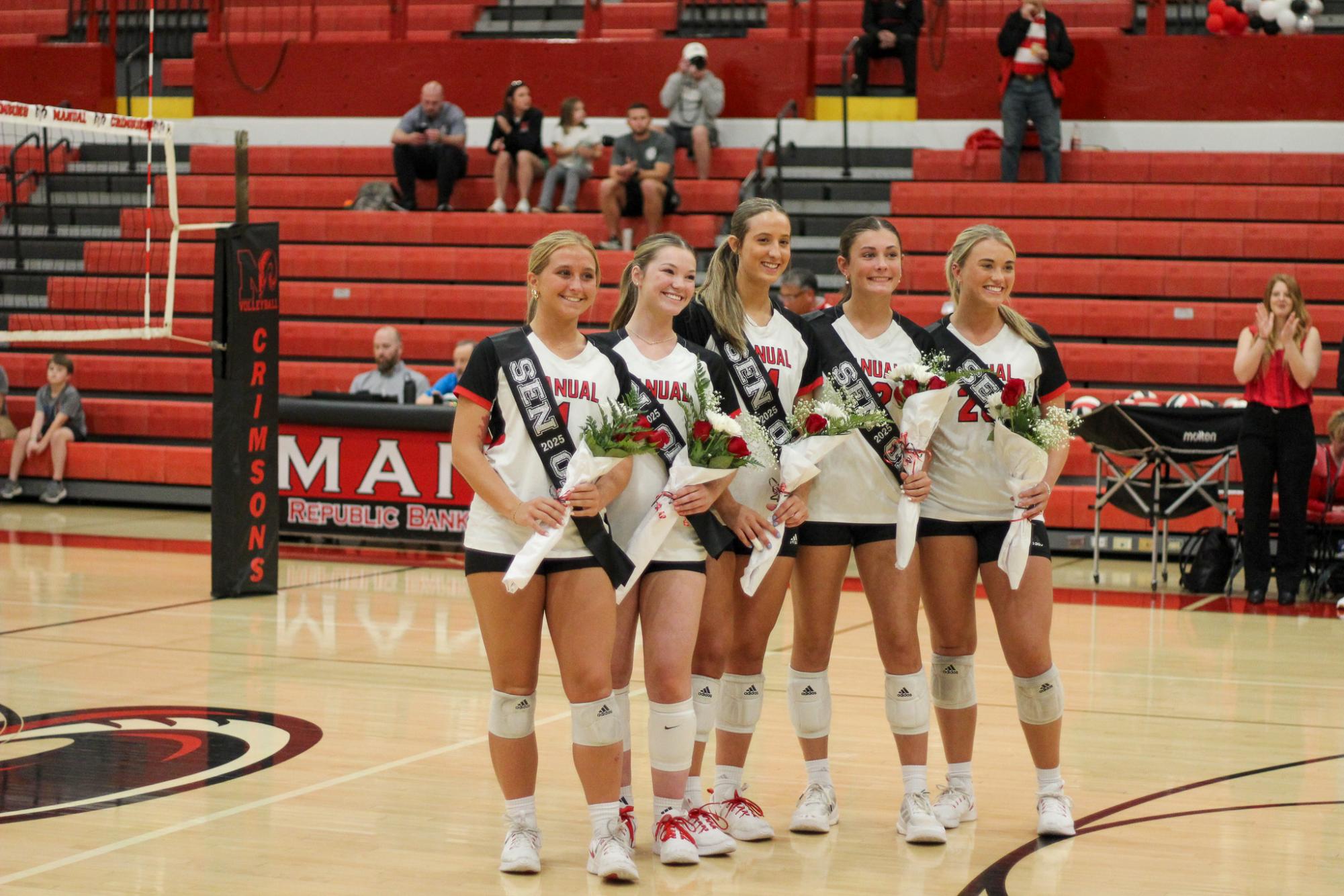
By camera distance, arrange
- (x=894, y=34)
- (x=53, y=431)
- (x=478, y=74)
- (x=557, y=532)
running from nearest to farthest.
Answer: (x=557, y=532) < (x=53, y=431) < (x=894, y=34) < (x=478, y=74)

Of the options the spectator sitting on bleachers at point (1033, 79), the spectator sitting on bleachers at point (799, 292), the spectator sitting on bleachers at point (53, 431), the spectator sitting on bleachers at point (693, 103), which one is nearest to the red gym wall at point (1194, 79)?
the spectator sitting on bleachers at point (1033, 79)

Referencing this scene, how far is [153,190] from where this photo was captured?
1625 centimetres

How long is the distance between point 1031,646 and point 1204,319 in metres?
8.43

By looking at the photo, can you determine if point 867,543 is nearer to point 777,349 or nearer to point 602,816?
point 777,349

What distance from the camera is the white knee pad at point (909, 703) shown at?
15.6 feet

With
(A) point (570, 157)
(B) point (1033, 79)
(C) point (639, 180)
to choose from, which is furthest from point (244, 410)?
(B) point (1033, 79)

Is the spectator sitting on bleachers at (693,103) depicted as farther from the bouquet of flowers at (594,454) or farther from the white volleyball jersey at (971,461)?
the bouquet of flowers at (594,454)

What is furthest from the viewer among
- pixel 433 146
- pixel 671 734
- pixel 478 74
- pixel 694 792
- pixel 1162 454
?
pixel 478 74

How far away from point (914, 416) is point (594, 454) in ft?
3.16

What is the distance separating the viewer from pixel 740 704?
15.4 ft

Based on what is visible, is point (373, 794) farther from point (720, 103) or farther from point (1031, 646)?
point (720, 103)

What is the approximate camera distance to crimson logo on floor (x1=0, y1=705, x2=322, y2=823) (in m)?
5.12

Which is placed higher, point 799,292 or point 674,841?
point 799,292

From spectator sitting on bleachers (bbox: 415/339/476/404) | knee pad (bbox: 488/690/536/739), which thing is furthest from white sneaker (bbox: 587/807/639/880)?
spectator sitting on bleachers (bbox: 415/339/476/404)
